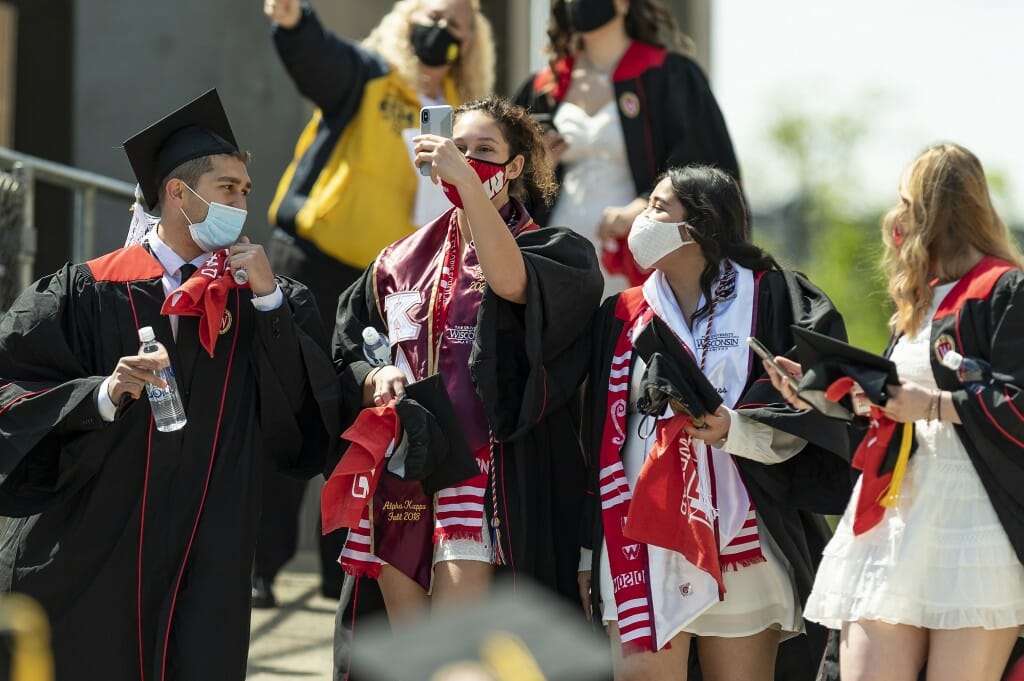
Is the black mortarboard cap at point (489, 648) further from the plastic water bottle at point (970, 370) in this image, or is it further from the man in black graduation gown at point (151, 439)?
the plastic water bottle at point (970, 370)

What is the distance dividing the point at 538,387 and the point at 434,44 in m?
2.33

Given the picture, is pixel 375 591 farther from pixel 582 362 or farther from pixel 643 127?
pixel 643 127

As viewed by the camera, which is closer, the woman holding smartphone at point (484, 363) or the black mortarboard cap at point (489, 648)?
the black mortarboard cap at point (489, 648)

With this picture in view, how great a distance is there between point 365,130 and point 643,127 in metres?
1.23

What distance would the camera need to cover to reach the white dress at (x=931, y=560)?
4309 millimetres

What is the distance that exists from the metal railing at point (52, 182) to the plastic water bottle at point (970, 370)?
3526mm

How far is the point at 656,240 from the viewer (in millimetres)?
4898

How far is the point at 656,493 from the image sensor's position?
458 centimetres

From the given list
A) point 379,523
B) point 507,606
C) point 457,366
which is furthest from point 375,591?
point 507,606

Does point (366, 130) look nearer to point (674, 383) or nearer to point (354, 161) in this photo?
point (354, 161)

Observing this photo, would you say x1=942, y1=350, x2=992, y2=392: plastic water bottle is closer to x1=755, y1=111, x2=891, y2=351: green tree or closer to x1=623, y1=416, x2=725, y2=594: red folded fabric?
x1=623, y1=416, x2=725, y2=594: red folded fabric

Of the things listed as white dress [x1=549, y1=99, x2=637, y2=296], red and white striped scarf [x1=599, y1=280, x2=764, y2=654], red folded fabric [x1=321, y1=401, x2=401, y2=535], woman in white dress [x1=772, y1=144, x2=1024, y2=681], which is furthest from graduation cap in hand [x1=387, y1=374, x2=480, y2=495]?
white dress [x1=549, y1=99, x2=637, y2=296]

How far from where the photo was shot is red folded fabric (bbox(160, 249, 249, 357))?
4.56m

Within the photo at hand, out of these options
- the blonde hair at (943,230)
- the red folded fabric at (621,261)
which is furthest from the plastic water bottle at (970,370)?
the red folded fabric at (621,261)
